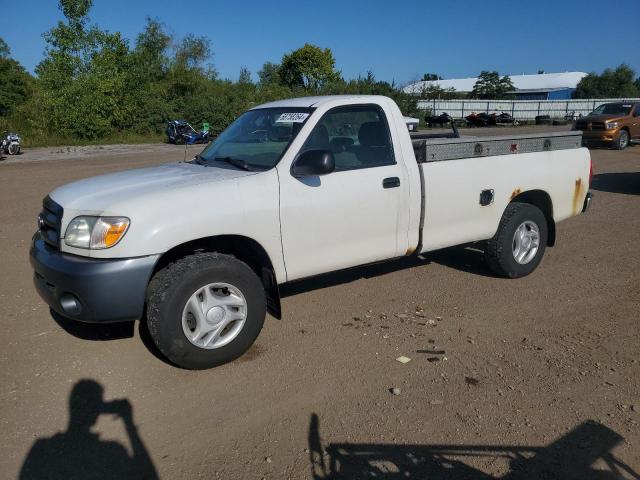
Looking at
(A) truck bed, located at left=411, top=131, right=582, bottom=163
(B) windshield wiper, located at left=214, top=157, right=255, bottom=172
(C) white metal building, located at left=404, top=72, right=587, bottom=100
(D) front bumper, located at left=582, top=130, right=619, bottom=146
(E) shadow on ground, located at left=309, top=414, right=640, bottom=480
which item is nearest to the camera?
(E) shadow on ground, located at left=309, top=414, right=640, bottom=480

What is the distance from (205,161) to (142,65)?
33.3 m

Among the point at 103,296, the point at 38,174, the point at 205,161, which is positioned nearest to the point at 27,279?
the point at 205,161

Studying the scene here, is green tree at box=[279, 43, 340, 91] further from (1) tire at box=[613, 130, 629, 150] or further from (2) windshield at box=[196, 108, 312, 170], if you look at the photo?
(2) windshield at box=[196, 108, 312, 170]

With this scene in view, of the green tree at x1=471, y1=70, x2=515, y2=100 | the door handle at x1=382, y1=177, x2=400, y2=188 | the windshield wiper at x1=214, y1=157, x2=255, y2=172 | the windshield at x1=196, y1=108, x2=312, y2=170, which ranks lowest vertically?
the door handle at x1=382, y1=177, x2=400, y2=188

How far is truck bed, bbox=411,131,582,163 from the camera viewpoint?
4.83 metres

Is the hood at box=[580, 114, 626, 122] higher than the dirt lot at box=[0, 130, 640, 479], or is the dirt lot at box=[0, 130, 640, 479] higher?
the hood at box=[580, 114, 626, 122]

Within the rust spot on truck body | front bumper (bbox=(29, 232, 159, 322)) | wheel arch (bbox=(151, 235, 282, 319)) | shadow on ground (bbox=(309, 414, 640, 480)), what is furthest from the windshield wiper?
the rust spot on truck body

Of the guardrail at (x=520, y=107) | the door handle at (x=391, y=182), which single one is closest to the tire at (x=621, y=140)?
the door handle at (x=391, y=182)

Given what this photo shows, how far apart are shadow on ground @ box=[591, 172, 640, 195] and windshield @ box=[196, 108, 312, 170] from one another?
9371 millimetres

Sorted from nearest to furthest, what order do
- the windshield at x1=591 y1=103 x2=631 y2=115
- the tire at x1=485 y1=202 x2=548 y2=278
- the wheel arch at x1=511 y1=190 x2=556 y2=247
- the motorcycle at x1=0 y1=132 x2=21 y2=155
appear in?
the tire at x1=485 y1=202 x2=548 y2=278 → the wheel arch at x1=511 y1=190 x2=556 y2=247 → the windshield at x1=591 y1=103 x2=631 y2=115 → the motorcycle at x1=0 y1=132 x2=21 y2=155

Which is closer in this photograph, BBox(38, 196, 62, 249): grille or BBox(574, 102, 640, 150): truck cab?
BBox(38, 196, 62, 249): grille

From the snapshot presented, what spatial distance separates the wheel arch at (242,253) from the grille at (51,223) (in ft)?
2.27

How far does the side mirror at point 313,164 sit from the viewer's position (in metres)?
3.91

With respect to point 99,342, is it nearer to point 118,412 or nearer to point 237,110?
point 118,412
